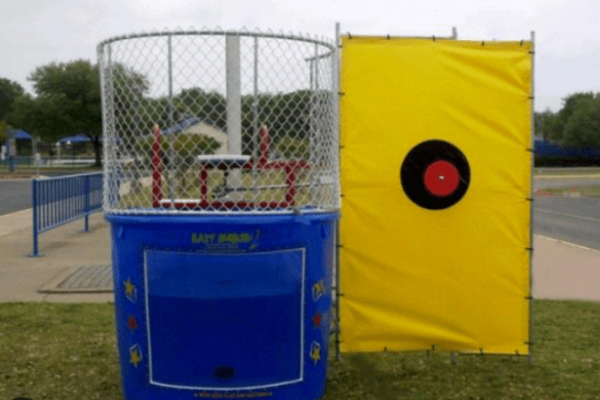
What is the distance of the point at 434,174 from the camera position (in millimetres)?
5926

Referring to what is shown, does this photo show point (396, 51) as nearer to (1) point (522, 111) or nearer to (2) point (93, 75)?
(1) point (522, 111)

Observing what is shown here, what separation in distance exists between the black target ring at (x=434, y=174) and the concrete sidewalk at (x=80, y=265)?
11.5 feet

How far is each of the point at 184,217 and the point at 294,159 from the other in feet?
3.31

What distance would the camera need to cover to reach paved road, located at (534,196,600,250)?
600 inches

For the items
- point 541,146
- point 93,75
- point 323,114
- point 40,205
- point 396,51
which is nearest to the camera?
point 323,114

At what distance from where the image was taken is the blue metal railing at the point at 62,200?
12039mm

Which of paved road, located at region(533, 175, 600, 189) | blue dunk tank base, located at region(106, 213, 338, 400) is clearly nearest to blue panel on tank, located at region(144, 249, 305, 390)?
blue dunk tank base, located at region(106, 213, 338, 400)

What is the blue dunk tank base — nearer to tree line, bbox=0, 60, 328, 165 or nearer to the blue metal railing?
tree line, bbox=0, 60, 328, 165

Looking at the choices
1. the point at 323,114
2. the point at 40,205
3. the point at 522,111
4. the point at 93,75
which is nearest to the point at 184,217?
the point at 323,114

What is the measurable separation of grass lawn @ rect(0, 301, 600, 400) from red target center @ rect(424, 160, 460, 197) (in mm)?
1402

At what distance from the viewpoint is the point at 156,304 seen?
474 cm

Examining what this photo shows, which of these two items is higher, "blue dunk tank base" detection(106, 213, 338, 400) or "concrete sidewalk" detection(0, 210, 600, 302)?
"blue dunk tank base" detection(106, 213, 338, 400)

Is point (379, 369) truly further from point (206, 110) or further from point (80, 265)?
point (80, 265)

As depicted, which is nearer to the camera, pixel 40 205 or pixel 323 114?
pixel 323 114
